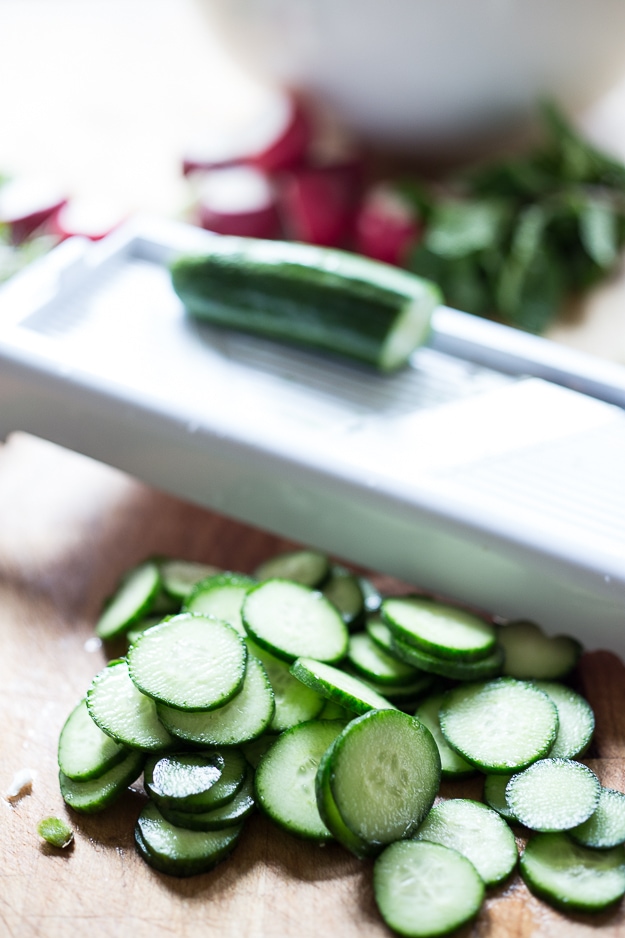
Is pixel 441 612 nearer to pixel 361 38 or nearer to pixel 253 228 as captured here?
pixel 253 228

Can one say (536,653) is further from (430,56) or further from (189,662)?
(430,56)

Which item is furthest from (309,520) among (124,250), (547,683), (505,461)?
(124,250)

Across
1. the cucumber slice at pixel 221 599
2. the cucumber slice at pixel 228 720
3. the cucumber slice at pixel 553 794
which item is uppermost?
the cucumber slice at pixel 221 599

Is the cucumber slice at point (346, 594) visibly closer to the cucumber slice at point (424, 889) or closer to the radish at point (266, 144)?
the cucumber slice at point (424, 889)

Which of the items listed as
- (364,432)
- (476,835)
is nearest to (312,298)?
(364,432)

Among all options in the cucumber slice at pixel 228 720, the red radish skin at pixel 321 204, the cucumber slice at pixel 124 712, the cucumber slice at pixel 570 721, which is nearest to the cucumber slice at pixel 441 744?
the cucumber slice at pixel 570 721
